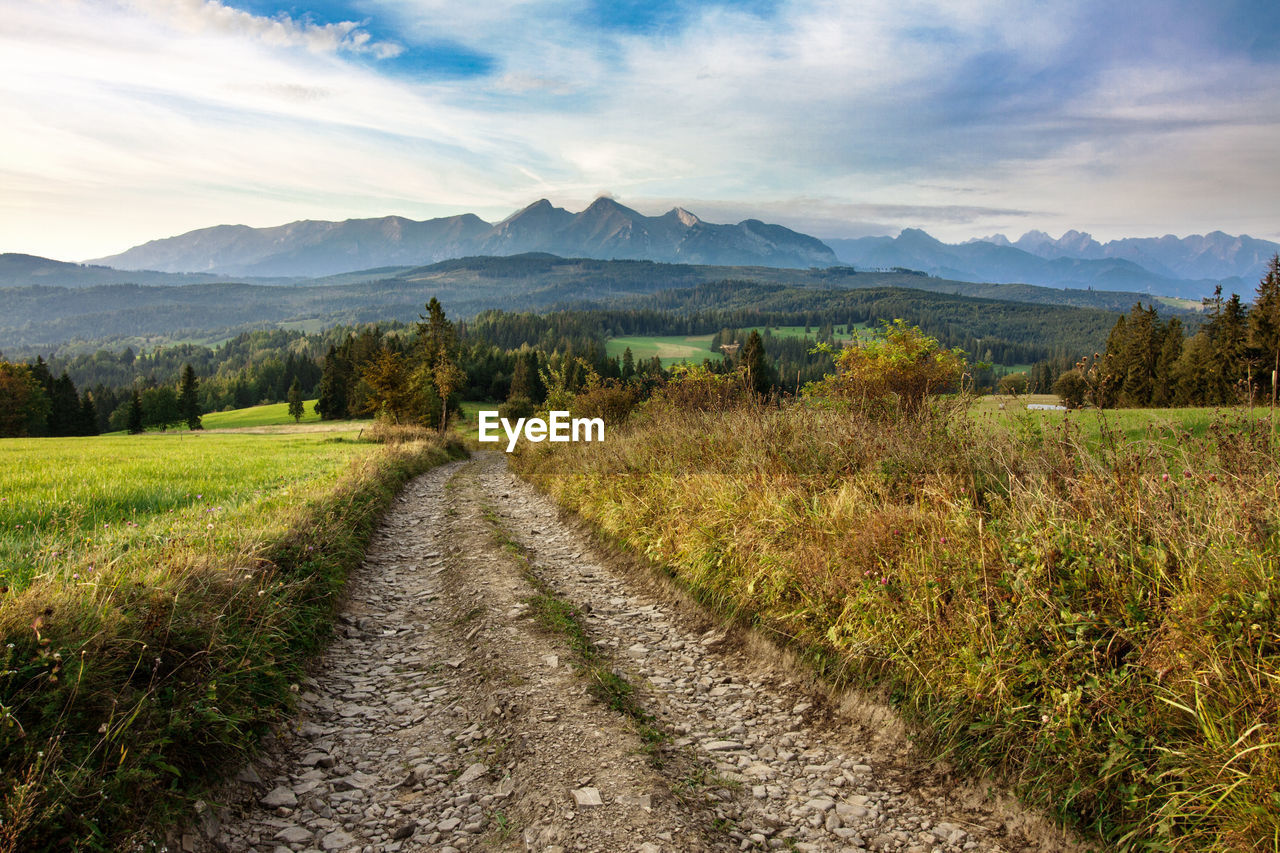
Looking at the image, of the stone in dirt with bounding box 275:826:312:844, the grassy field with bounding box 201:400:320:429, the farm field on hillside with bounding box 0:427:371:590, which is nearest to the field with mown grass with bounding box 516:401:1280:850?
the stone in dirt with bounding box 275:826:312:844

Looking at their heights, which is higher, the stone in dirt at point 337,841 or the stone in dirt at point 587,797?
the stone in dirt at point 587,797

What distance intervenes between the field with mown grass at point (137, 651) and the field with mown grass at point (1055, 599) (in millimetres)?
4718

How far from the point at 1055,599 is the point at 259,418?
105801 mm

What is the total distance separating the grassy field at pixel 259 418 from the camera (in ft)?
281

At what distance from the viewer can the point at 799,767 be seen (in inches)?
183

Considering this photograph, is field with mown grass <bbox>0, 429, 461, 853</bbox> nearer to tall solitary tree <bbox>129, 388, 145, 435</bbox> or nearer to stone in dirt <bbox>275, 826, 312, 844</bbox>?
stone in dirt <bbox>275, 826, 312, 844</bbox>

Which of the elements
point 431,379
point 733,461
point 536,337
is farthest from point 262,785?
point 536,337

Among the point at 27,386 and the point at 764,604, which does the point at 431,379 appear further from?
the point at 764,604

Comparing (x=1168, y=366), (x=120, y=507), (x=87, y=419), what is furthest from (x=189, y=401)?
(x=1168, y=366)

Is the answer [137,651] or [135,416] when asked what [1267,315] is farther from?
[135,416]

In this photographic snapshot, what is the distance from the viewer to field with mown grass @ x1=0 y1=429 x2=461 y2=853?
3193 millimetres

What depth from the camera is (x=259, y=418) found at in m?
91.4

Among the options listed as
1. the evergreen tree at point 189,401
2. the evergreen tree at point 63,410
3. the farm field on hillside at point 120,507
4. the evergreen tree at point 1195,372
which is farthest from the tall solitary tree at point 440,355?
the evergreen tree at point 1195,372

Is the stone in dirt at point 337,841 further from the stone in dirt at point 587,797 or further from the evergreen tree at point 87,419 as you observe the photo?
the evergreen tree at point 87,419
